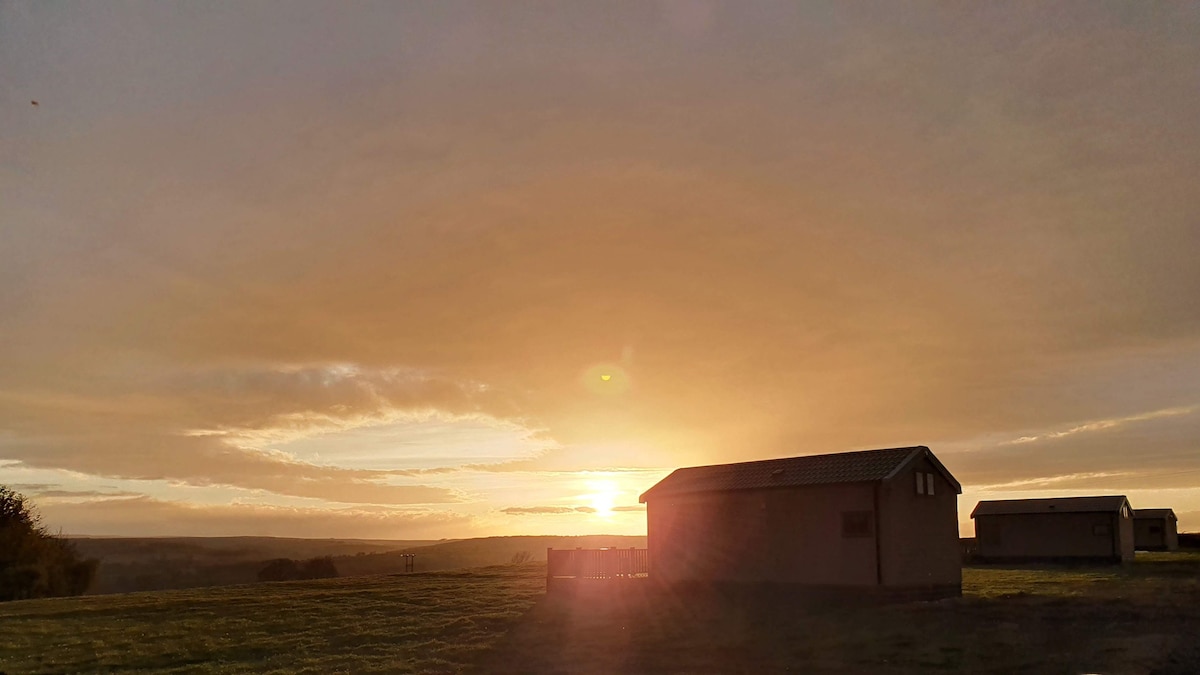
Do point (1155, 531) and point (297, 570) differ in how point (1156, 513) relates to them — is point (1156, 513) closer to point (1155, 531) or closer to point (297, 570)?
point (1155, 531)

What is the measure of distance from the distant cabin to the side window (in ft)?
0.13

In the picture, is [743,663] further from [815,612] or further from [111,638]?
[111,638]

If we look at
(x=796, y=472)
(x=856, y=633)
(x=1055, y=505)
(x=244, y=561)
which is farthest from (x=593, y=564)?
(x=244, y=561)

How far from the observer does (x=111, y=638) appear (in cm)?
2650

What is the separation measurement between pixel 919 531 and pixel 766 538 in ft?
19.8

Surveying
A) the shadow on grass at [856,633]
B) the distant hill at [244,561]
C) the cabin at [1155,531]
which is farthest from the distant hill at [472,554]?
the cabin at [1155,531]

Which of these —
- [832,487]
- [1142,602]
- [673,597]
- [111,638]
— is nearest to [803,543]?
[832,487]

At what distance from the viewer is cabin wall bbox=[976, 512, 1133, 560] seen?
2381 inches

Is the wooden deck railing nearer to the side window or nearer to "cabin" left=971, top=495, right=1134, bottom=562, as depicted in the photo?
the side window

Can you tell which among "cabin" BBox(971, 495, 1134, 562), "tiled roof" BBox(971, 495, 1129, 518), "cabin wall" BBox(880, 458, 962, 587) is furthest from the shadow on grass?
"tiled roof" BBox(971, 495, 1129, 518)

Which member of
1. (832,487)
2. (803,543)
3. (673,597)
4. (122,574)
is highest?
(832,487)

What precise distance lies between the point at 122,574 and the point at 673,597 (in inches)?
4322

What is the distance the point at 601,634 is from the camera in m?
25.6

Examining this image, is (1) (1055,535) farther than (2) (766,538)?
Yes
